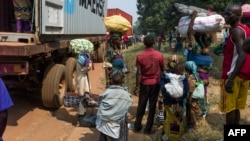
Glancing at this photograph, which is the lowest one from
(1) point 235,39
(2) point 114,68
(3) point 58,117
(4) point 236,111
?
(3) point 58,117

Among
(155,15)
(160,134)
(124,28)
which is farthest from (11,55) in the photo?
(155,15)

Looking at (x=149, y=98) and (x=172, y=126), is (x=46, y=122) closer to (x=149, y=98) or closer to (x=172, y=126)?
(x=149, y=98)

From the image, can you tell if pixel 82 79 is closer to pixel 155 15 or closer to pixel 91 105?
pixel 91 105

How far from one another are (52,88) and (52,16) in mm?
1221

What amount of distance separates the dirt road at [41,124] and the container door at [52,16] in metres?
1.45

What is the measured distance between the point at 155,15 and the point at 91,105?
44243 millimetres

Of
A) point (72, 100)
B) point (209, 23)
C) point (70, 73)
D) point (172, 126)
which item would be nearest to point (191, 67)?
point (209, 23)

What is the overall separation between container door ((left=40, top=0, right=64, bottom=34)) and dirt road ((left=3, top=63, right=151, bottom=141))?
1446 millimetres

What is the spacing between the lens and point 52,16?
5949 millimetres

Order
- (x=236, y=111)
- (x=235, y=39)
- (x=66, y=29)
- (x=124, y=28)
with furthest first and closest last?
(x=66, y=29) < (x=124, y=28) < (x=236, y=111) < (x=235, y=39)

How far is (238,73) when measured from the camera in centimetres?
402

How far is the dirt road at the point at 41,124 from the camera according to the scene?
16.8 ft

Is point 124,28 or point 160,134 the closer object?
point 160,134

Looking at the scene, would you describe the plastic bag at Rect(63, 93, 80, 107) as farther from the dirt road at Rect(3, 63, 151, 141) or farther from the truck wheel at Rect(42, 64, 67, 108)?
the truck wheel at Rect(42, 64, 67, 108)
